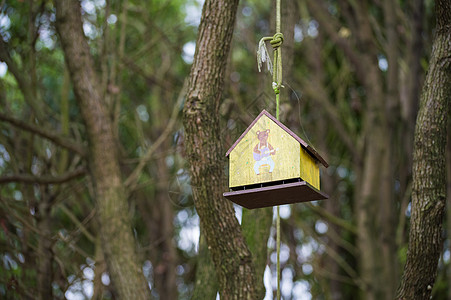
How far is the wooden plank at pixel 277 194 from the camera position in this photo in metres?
1.90

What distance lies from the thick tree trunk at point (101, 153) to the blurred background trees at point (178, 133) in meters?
0.07

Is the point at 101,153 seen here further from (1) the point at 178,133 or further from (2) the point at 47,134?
(1) the point at 178,133

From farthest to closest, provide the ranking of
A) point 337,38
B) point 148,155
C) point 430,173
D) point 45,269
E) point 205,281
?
point 337,38 < point 148,155 < point 45,269 < point 205,281 < point 430,173

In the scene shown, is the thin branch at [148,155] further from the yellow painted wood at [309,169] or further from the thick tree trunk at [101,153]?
the yellow painted wood at [309,169]

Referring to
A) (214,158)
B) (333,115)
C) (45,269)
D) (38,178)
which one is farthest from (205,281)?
(333,115)

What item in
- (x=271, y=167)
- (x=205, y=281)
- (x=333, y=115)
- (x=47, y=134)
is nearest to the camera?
(x=271, y=167)

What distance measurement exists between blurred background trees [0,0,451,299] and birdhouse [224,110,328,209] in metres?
0.15

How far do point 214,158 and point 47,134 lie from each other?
175 cm

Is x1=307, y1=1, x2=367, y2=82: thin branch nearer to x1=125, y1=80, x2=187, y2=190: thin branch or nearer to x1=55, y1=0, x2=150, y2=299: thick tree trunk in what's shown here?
x1=125, y1=80, x2=187, y2=190: thin branch

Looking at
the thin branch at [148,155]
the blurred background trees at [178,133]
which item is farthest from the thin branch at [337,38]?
the thin branch at [148,155]

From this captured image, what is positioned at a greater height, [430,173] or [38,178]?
[38,178]

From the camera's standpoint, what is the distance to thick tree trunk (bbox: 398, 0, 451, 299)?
2.26 m

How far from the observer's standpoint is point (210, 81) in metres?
2.50

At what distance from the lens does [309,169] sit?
203cm
